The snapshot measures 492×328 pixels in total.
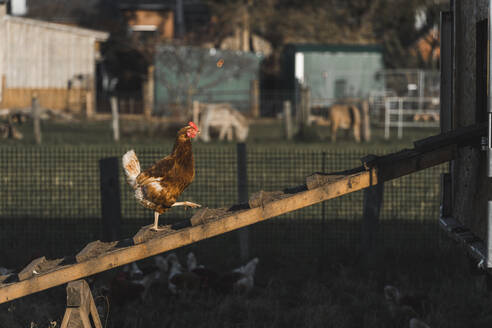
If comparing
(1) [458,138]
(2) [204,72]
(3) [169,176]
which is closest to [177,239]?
(3) [169,176]

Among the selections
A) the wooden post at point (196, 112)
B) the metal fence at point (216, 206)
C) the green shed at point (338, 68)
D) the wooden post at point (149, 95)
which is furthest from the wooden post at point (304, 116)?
the green shed at point (338, 68)

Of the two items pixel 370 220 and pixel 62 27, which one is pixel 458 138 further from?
pixel 62 27

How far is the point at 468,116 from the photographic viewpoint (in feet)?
18.9

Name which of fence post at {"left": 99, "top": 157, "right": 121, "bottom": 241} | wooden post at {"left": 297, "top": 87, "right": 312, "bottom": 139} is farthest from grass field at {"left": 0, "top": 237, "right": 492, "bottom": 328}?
wooden post at {"left": 297, "top": 87, "right": 312, "bottom": 139}

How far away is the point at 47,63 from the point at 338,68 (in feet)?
47.7

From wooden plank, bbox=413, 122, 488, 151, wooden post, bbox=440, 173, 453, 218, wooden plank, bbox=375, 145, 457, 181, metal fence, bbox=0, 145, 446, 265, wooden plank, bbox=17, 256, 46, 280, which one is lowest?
metal fence, bbox=0, 145, 446, 265

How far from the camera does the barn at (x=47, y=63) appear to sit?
3638 cm

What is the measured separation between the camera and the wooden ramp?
4836 mm

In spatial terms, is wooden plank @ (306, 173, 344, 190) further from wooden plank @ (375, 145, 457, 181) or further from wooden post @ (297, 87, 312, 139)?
wooden post @ (297, 87, 312, 139)

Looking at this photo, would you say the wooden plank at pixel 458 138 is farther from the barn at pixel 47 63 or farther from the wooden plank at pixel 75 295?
the barn at pixel 47 63

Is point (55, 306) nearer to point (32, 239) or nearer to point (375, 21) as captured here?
point (32, 239)

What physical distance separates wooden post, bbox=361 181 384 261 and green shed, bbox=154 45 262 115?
19.8 m

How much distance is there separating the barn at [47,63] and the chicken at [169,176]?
31.6 m

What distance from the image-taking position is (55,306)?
6.78m
